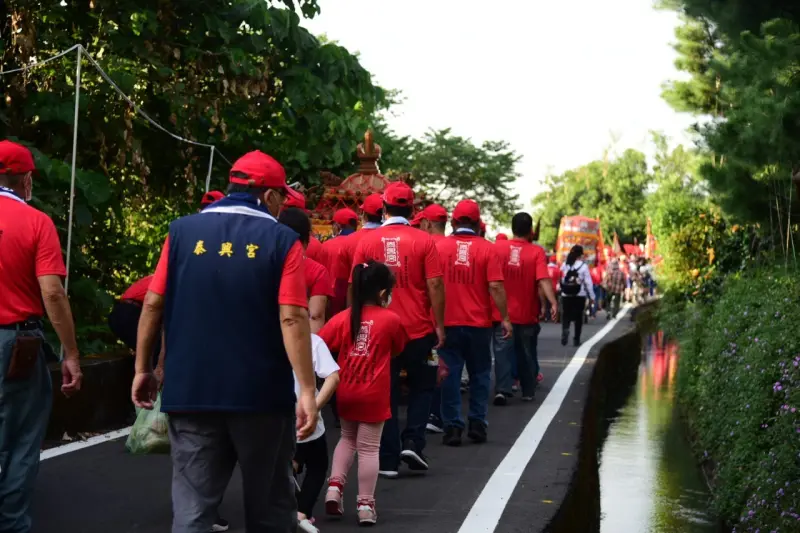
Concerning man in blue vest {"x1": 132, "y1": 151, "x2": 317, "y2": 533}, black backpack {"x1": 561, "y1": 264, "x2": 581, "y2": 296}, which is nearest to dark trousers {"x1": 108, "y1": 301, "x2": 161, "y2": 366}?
man in blue vest {"x1": 132, "y1": 151, "x2": 317, "y2": 533}

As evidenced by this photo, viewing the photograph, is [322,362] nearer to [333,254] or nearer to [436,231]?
[333,254]

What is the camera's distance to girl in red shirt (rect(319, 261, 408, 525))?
25.7 ft

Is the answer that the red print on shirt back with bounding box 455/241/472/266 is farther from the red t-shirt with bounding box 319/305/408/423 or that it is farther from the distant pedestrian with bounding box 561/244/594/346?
the distant pedestrian with bounding box 561/244/594/346

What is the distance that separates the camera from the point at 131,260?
48.9ft

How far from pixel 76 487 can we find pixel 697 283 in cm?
1991

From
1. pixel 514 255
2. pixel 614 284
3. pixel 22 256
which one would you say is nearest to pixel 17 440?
pixel 22 256

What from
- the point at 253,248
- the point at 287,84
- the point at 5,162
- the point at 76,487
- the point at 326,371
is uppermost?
the point at 287,84

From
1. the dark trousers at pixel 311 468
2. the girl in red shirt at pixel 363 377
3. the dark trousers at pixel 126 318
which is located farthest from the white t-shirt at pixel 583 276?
the dark trousers at pixel 311 468

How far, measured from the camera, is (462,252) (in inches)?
465

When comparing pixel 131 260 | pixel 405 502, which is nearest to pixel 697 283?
pixel 131 260

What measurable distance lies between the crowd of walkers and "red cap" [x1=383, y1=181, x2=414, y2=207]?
0.01m

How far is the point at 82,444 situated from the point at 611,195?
95.1m

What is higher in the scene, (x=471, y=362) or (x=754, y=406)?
(x=471, y=362)

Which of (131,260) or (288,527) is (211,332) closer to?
(288,527)
